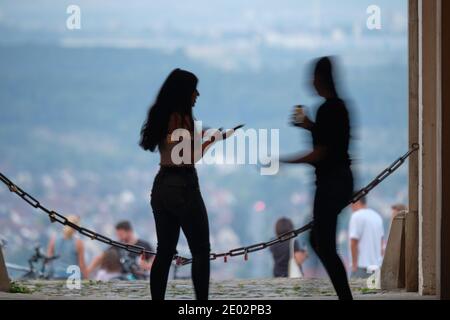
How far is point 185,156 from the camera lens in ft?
24.5

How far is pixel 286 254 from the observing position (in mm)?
10859

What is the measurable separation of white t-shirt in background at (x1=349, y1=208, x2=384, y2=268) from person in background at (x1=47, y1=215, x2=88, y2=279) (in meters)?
2.39

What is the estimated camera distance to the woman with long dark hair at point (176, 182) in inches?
291

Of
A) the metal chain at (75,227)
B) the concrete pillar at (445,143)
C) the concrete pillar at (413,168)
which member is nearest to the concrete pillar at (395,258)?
the concrete pillar at (413,168)

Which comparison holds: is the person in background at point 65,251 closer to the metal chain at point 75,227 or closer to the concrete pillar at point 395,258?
the metal chain at point 75,227

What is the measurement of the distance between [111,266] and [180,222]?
346 cm

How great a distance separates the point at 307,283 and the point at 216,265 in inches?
36.7

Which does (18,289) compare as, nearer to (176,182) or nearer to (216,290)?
(216,290)

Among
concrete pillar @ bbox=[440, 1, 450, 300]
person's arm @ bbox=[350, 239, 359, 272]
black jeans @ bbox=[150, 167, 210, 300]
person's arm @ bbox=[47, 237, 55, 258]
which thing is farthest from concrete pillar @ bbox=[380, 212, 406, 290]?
person's arm @ bbox=[47, 237, 55, 258]

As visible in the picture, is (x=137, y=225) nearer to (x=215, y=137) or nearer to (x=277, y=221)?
(x=277, y=221)

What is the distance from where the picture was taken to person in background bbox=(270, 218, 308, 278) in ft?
35.1

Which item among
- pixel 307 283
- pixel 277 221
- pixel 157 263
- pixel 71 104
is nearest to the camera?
pixel 157 263
